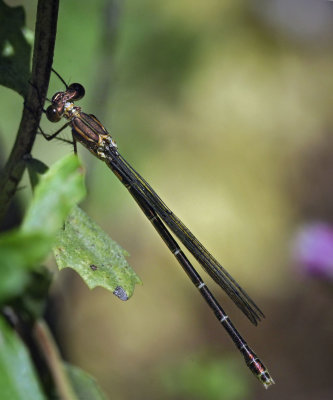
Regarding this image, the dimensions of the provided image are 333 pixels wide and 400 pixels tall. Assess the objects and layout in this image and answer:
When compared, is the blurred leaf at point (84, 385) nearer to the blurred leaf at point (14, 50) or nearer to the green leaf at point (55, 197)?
the green leaf at point (55, 197)

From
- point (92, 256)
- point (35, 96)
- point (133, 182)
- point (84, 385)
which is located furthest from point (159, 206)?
point (84, 385)

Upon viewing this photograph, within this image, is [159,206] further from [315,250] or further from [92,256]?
[315,250]

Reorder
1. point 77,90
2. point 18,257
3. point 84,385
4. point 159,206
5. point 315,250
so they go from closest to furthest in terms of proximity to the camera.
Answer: point 18,257, point 84,385, point 77,90, point 159,206, point 315,250

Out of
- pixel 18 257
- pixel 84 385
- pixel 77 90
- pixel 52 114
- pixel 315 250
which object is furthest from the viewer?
pixel 315 250

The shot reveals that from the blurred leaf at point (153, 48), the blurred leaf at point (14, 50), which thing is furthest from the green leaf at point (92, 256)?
the blurred leaf at point (153, 48)

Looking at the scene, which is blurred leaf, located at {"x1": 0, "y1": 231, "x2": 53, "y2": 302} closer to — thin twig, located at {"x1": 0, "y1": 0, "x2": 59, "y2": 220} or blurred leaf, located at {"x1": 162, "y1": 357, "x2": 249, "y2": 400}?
thin twig, located at {"x1": 0, "y1": 0, "x2": 59, "y2": 220}

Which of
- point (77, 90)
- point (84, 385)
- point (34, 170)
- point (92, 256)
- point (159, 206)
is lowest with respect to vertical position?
point (84, 385)

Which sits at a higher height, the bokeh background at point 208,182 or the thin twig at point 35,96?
the bokeh background at point 208,182

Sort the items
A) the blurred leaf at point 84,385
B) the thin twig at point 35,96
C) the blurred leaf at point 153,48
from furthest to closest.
→ the blurred leaf at point 153,48
the thin twig at point 35,96
the blurred leaf at point 84,385
